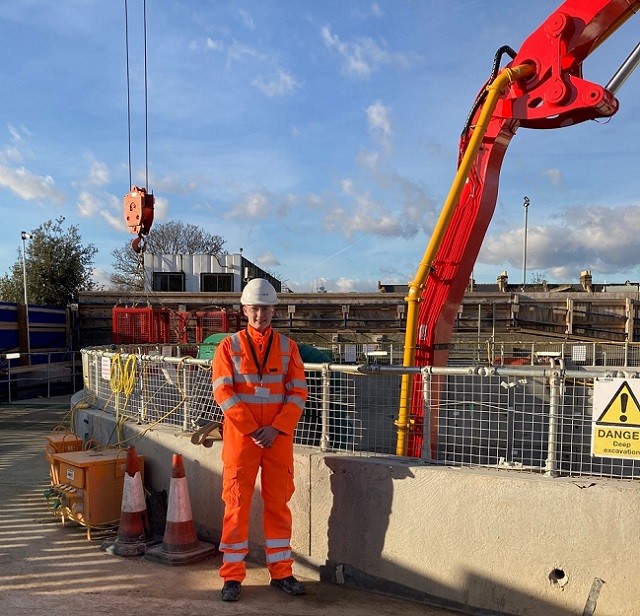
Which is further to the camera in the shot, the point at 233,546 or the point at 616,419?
the point at 233,546

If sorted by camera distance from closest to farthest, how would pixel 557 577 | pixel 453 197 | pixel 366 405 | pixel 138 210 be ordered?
pixel 557 577 → pixel 453 197 → pixel 366 405 → pixel 138 210

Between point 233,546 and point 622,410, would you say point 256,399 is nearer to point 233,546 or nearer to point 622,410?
point 233,546

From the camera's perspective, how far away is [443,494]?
4.17 m

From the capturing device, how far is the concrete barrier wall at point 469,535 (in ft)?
12.1

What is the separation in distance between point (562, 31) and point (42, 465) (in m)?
8.41

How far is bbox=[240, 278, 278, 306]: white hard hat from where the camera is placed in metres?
4.42

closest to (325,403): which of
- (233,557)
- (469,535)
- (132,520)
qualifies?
(233,557)

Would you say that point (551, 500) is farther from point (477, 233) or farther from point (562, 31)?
point (562, 31)

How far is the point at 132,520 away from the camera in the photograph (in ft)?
17.0

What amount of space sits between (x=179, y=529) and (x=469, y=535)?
239 centimetres

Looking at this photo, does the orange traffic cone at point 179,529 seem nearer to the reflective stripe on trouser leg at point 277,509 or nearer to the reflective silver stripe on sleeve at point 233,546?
the reflective silver stripe on sleeve at point 233,546

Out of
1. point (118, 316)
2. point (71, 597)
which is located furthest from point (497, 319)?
point (71, 597)

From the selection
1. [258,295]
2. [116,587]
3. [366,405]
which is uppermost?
[258,295]

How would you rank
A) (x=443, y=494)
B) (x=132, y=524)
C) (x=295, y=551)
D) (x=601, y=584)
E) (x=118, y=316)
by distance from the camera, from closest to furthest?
(x=601, y=584), (x=443, y=494), (x=295, y=551), (x=132, y=524), (x=118, y=316)
